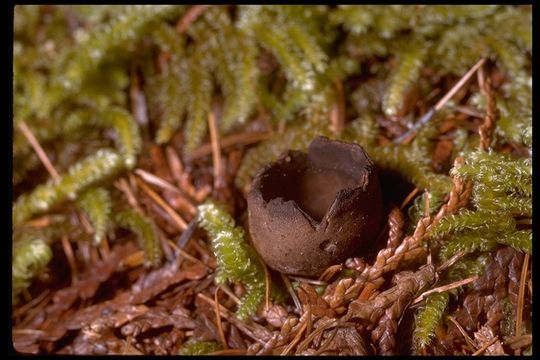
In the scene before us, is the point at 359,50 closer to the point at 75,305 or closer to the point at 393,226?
the point at 393,226

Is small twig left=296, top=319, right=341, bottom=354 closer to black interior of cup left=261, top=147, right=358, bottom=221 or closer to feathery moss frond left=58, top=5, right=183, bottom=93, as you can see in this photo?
black interior of cup left=261, top=147, right=358, bottom=221

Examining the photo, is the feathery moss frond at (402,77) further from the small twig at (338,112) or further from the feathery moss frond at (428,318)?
the feathery moss frond at (428,318)

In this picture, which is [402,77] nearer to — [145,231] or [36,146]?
[145,231]

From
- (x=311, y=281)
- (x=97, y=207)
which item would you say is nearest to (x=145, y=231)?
(x=97, y=207)

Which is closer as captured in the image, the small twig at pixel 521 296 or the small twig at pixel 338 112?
the small twig at pixel 521 296

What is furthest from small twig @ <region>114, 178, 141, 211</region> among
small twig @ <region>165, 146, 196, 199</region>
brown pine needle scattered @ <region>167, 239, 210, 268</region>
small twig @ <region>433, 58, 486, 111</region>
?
small twig @ <region>433, 58, 486, 111</region>

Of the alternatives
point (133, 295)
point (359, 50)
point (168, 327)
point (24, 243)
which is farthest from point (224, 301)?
point (359, 50)

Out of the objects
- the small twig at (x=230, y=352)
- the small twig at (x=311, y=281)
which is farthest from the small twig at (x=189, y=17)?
the small twig at (x=230, y=352)
